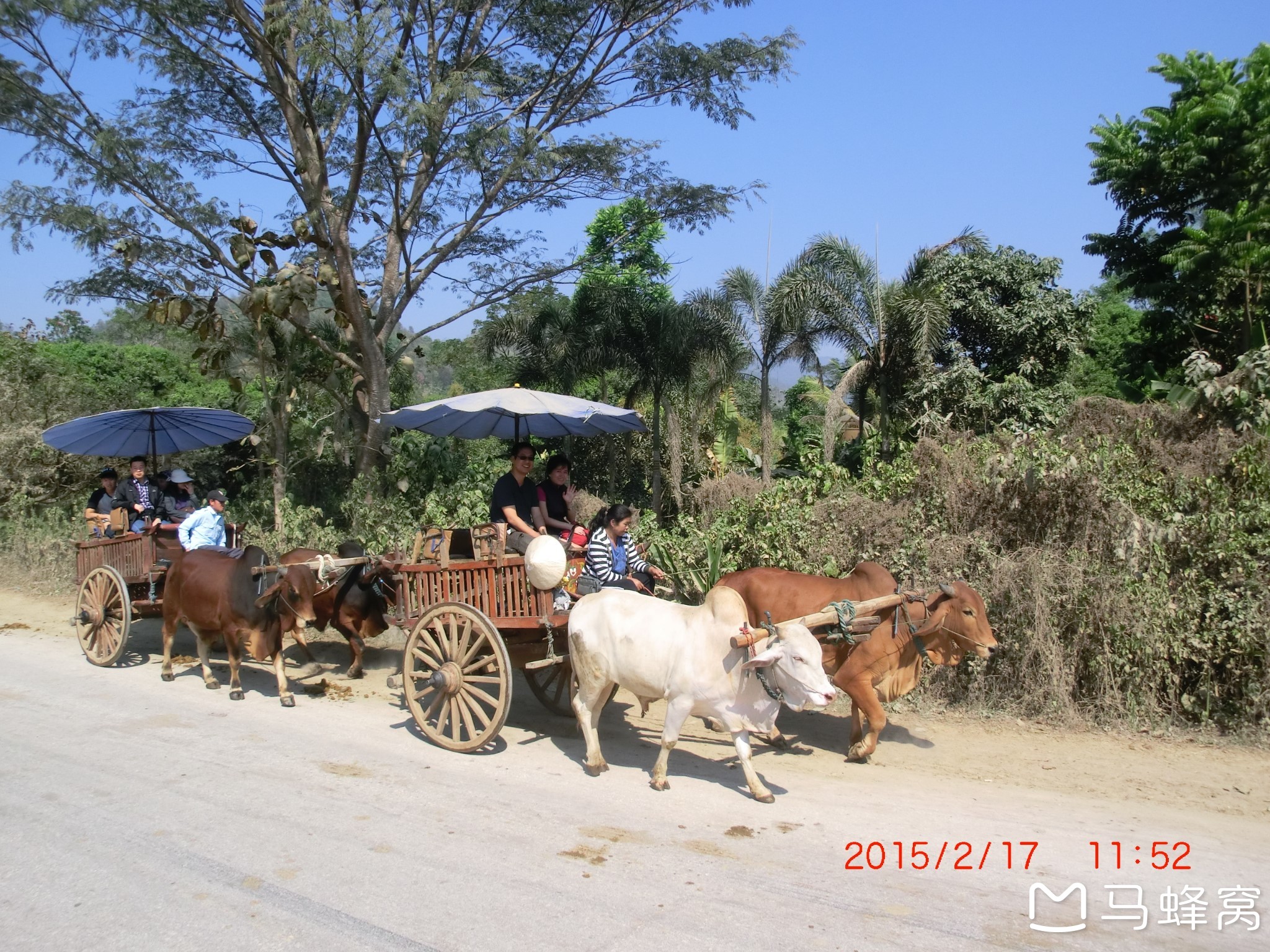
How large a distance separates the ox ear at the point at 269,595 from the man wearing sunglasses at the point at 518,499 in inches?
76.7

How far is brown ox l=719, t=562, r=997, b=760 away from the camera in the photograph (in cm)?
667

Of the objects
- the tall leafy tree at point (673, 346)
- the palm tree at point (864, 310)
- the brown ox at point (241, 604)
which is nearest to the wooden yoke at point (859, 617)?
the brown ox at point (241, 604)

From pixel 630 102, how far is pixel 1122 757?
12.0m

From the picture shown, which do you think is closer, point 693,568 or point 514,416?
point 514,416

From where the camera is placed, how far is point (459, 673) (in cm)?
680

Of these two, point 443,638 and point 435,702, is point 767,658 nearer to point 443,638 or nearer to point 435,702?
point 443,638

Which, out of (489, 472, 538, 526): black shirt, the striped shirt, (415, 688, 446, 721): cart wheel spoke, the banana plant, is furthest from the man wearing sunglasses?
the banana plant

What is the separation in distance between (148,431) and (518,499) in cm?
566

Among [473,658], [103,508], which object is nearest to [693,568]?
[473,658]

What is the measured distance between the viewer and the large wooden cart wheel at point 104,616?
9422 millimetres

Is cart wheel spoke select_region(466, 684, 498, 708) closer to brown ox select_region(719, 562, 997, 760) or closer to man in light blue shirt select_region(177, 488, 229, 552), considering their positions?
brown ox select_region(719, 562, 997, 760)

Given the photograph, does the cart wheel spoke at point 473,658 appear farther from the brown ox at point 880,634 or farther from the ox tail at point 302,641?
the ox tail at point 302,641

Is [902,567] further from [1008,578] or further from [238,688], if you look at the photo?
[238,688]
